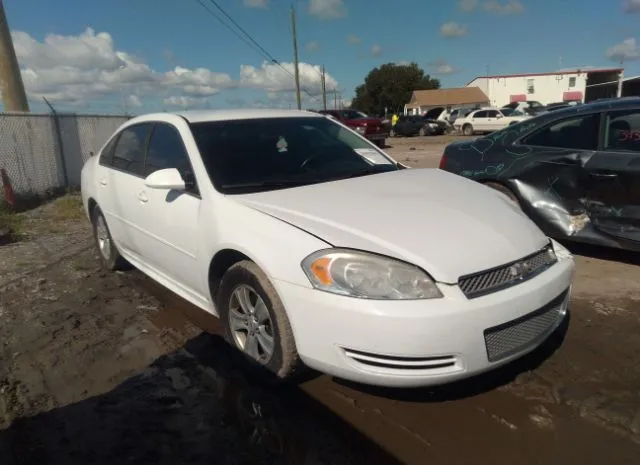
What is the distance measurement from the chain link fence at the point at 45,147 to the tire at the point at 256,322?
772 centimetres

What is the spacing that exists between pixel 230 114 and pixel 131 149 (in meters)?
1.07

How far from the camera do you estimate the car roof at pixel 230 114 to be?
12.1ft

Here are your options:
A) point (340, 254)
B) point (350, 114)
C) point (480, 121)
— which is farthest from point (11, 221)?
point (480, 121)

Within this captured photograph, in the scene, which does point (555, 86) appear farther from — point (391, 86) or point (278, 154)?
point (278, 154)

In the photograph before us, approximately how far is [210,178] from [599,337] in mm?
2704

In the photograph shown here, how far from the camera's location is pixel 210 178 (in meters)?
3.12

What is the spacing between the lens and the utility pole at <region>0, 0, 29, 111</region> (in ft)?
36.6

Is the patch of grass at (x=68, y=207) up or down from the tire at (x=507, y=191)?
down

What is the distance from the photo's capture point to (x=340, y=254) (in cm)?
234

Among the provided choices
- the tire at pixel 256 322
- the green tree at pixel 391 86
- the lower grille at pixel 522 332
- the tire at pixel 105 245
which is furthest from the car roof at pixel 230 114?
the green tree at pixel 391 86

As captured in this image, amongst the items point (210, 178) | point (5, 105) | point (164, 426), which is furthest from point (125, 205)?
point (5, 105)

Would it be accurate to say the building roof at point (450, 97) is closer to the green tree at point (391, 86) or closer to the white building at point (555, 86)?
the white building at point (555, 86)

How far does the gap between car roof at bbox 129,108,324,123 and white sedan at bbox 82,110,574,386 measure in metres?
0.04

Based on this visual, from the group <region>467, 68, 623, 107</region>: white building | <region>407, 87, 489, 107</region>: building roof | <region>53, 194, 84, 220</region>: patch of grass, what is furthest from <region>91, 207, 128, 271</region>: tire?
<region>467, 68, 623, 107</region>: white building
